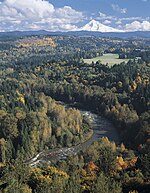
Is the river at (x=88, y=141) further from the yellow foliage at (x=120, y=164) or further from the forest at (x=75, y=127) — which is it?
the yellow foliage at (x=120, y=164)

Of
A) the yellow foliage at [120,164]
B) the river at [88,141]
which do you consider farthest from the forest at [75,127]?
the river at [88,141]

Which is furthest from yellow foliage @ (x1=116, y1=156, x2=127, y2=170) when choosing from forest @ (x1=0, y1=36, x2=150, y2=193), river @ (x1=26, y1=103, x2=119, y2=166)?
river @ (x1=26, y1=103, x2=119, y2=166)

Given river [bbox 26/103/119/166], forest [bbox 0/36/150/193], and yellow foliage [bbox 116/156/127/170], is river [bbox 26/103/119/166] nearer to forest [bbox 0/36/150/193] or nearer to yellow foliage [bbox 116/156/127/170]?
forest [bbox 0/36/150/193]

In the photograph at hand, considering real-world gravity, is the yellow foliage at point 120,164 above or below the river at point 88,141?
above

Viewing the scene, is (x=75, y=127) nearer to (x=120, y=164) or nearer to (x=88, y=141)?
(x=88, y=141)

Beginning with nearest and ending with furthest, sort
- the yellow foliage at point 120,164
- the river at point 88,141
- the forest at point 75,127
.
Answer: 1. the forest at point 75,127
2. the yellow foliage at point 120,164
3. the river at point 88,141

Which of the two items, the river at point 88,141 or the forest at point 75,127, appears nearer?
the forest at point 75,127
